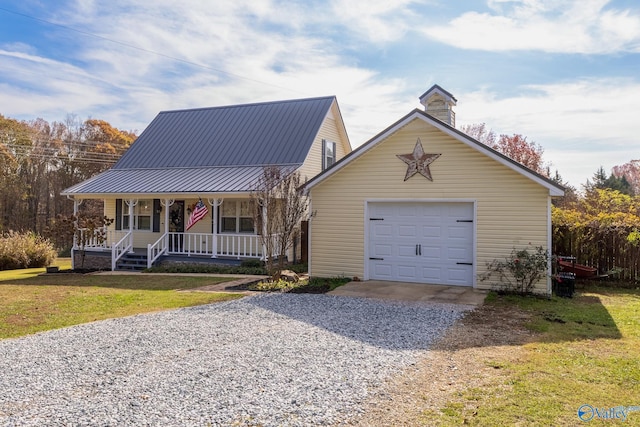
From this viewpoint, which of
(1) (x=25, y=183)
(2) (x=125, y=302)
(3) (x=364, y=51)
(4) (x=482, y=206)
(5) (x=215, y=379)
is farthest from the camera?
(1) (x=25, y=183)

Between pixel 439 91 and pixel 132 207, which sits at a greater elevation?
pixel 439 91

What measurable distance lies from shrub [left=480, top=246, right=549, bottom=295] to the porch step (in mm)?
13036

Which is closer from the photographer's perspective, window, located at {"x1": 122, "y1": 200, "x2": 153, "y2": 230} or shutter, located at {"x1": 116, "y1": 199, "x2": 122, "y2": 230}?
window, located at {"x1": 122, "y1": 200, "x2": 153, "y2": 230}

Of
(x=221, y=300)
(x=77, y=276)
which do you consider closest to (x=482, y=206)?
(x=221, y=300)

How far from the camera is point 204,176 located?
19.7m

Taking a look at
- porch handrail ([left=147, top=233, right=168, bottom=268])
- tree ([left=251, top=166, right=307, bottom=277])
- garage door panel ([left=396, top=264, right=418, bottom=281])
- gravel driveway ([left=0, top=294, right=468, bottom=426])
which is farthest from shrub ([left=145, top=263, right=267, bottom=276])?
gravel driveway ([left=0, top=294, right=468, bottom=426])

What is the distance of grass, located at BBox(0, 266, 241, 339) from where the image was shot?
29.1ft

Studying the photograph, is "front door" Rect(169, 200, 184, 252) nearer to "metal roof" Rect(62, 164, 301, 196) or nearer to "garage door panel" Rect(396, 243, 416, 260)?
"metal roof" Rect(62, 164, 301, 196)

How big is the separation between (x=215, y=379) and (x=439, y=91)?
12.1m

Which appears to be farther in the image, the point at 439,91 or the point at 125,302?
the point at 439,91

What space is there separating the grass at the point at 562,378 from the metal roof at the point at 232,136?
13.3 meters

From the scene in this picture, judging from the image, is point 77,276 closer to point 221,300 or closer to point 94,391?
point 221,300

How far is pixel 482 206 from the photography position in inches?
472

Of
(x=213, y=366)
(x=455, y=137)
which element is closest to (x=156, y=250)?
(x=455, y=137)
